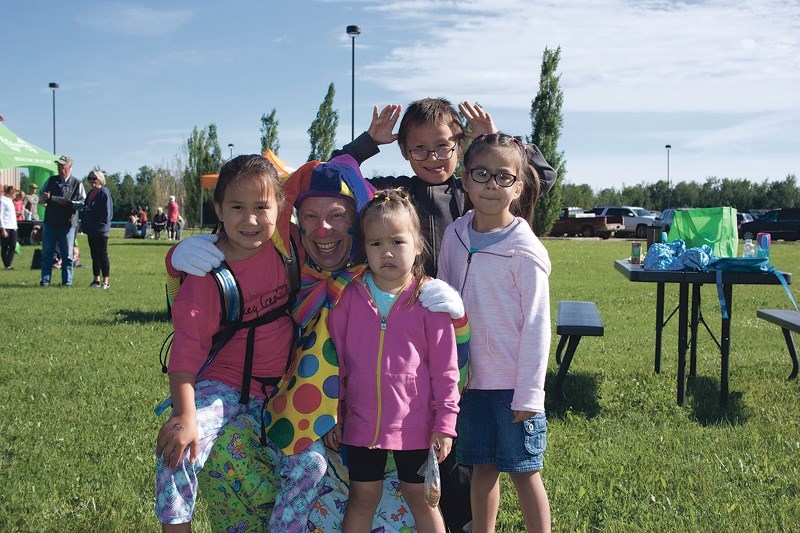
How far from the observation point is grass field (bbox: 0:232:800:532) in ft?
12.4

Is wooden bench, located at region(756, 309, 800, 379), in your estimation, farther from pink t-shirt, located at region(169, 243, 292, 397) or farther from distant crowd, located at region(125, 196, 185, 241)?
distant crowd, located at region(125, 196, 185, 241)

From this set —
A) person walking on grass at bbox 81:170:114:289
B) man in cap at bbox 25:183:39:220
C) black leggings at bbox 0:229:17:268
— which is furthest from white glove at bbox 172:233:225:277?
man in cap at bbox 25:183:39:220

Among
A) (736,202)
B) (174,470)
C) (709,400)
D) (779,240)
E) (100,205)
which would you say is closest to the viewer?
(174,470)

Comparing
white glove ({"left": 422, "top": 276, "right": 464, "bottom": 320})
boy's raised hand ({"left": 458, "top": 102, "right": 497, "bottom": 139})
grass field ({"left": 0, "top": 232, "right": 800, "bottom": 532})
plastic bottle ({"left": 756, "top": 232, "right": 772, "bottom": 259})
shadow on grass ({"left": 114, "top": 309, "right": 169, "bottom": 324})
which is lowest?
grass field ({"left": 0, "top": 232, "right": 800, "bottom": 532})

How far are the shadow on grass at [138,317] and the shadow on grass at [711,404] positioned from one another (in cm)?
631

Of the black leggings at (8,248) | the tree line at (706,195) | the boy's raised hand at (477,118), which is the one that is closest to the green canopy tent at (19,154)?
the black leggings at (8,248)

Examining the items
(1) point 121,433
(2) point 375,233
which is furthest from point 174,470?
(1) point 121,433

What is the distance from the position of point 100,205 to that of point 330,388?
437 inches

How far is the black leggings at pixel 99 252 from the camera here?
40.9 feet

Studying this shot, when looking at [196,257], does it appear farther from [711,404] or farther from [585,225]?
[585,225]

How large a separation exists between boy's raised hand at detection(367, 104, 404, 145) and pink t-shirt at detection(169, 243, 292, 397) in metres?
0.91

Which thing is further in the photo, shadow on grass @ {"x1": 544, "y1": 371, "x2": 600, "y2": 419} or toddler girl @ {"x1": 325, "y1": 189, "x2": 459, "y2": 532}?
shadow on grass @ {"x1": 544, "y1": 371, "x2": 600, "y2": 419}

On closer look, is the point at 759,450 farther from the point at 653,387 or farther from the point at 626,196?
the point at 626,196

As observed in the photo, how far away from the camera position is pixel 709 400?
5.98 m
